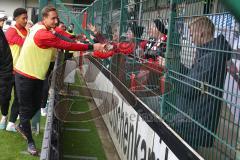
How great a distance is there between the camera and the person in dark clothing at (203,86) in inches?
100

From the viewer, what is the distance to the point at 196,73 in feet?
9.53

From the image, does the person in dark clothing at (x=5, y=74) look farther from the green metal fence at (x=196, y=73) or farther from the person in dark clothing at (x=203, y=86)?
the person in dark clothing at (x=203, y=86)

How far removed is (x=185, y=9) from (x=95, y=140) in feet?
12.7

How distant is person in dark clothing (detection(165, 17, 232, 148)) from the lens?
100 inches

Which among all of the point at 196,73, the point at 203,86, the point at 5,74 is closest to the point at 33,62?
the point at 5,74

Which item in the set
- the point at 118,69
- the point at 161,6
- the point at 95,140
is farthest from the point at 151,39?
the point at 95,140

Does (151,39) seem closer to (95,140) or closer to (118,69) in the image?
(118,69)

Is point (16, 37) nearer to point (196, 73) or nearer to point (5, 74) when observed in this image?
point (5, 74)

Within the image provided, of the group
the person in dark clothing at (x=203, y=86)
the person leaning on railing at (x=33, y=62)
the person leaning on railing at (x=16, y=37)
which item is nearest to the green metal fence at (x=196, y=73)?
the person in dark clothing at (x=203, y=86)

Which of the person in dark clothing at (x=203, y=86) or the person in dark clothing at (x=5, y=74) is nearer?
the person in dark clothing at (x=203, y=86)

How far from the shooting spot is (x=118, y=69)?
21.4 ft

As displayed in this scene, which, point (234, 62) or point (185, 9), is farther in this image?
point (185, 9)

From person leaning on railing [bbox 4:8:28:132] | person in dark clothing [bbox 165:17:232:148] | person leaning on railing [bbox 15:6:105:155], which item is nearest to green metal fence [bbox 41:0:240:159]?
person in dark clothing [bbox 165:17:232:148]

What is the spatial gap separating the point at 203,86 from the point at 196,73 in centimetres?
17
